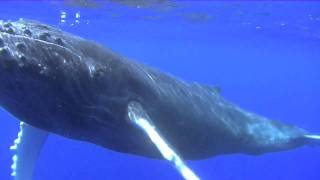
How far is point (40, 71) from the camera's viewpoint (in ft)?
21.2

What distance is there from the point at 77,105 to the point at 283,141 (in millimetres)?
6734

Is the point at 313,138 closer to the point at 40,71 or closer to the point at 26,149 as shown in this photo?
the point at 26,149

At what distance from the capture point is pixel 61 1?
83.8ft

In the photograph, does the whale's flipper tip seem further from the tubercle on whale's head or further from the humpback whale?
the tubercle on whale's head

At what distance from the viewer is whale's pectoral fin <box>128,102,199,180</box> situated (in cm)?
613

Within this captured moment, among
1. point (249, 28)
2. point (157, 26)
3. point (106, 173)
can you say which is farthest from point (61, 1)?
point (106, 173)

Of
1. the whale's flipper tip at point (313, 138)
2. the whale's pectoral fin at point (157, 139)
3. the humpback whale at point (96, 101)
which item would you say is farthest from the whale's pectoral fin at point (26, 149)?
the whale's flipper tip at point (313, 138)

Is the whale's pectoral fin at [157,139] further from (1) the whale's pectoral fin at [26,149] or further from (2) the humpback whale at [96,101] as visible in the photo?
(1) the whale's pectoral fin at [26,149]

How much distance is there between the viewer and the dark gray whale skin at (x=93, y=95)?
646 cm

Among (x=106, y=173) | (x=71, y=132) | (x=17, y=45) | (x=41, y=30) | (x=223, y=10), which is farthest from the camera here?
(x=106, y=173)

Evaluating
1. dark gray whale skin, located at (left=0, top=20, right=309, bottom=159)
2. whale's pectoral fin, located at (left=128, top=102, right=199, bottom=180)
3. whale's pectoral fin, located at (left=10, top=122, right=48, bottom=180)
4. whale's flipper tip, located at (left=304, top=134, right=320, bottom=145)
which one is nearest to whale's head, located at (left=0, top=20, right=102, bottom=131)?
dark gray whale skin, located at (left=0, top=20, right=309, bottom=159)

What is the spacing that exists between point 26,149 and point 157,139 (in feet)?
13.5

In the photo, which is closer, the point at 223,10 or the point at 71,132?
the point at 71,132

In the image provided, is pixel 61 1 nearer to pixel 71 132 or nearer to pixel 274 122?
pixel 274 122
